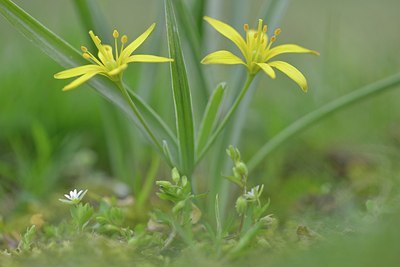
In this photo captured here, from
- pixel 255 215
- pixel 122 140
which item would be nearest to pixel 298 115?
pixel 122 140

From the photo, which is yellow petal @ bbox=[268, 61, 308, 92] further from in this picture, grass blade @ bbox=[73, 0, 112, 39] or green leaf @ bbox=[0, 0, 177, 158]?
grass blade @ bbox=[73, 0, 112, 39]

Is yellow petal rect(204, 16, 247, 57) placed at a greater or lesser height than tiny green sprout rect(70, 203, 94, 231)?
greater

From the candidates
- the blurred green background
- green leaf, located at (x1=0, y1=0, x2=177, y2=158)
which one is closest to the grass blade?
the blurred green background

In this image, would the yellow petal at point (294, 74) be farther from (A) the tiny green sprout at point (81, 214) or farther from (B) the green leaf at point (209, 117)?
(A) the tiny green sprout at point (81, 214)

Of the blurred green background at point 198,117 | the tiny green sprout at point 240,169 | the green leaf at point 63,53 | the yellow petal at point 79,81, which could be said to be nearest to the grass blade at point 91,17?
the blurred green background at point 198,117

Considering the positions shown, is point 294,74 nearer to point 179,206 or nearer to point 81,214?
point 179,206
